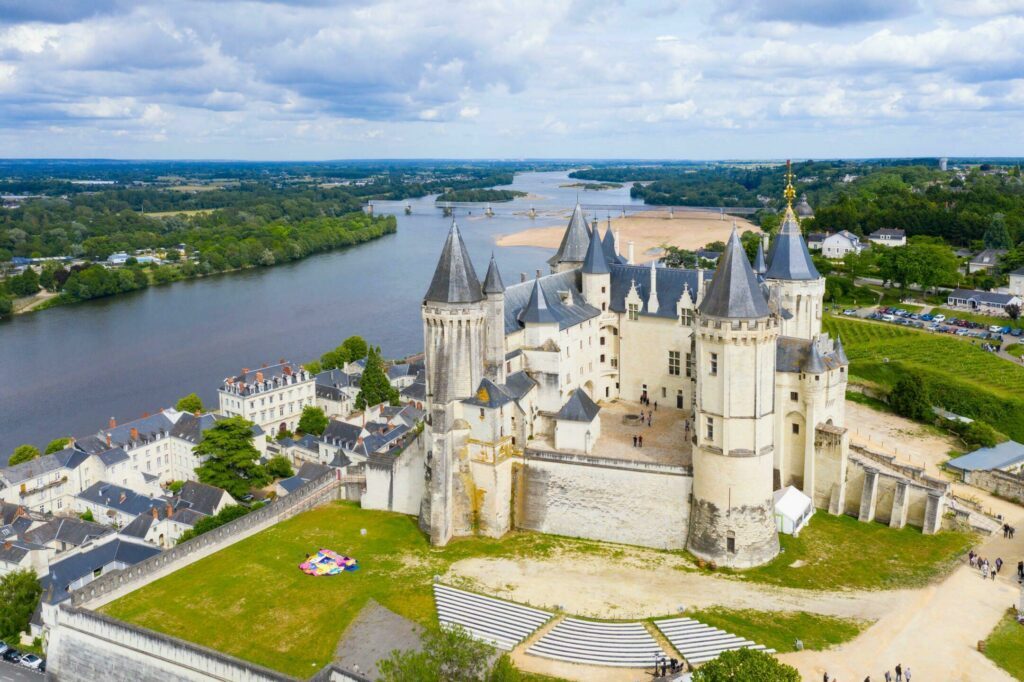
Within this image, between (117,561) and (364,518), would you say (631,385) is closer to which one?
(364,518)

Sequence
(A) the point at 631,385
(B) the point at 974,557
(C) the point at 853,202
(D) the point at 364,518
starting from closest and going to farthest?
(B) the point at 974,557
(D) the point at 364,518
(A) the point at 631,385
(C) the point at 853,202

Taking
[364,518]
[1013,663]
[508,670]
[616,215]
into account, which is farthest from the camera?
[616,215]

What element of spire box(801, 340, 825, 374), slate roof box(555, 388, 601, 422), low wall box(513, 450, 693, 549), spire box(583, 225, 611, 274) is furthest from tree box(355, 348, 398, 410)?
→ spire box(801, 340, 825, 374)

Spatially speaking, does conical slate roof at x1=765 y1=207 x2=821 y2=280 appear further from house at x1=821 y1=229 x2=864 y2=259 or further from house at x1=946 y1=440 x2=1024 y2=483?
house at x1=821 y1=229 x2=864 y2=259

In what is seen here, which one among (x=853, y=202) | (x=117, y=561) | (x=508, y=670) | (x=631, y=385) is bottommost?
(x=117, y=561)

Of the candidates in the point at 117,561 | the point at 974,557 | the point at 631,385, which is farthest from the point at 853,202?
the point at 117,561

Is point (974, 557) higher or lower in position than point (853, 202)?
lower

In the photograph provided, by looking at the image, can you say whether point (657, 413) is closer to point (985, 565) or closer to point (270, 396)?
point (985, 565)

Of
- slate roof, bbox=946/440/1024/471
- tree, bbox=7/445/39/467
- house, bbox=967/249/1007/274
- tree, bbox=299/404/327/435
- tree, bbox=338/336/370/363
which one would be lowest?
tree, bbox=7/445/39/467
